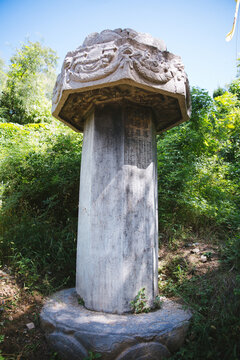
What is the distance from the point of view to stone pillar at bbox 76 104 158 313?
2.27 metres

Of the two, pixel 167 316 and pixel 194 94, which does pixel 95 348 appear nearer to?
pixel 167 316

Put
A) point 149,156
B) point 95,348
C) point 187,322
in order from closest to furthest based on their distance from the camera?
1. point 95,348
2. point 187,322
3. point 149,156

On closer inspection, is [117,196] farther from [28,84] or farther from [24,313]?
[28,84]

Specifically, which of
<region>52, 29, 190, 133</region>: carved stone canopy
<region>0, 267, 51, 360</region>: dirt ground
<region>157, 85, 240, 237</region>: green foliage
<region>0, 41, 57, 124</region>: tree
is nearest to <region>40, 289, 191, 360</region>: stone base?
<region>0, 267, 51, 360</region>: dirt ground

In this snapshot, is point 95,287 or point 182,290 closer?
point 95,287

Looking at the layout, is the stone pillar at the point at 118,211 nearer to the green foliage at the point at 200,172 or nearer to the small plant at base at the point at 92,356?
the small plant at base at the point at 92,356

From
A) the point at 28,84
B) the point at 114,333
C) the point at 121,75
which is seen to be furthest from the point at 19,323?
the point at 28,84

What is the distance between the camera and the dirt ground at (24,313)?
2016 mm

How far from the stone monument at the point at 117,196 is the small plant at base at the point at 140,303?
45mm

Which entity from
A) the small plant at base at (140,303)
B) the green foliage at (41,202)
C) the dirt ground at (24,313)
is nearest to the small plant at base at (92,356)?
the dirt ground at (24,313)

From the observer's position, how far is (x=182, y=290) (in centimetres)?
272

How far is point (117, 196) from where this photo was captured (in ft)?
7.82

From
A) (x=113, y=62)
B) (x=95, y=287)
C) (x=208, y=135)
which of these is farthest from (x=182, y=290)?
(x=208, y=135)

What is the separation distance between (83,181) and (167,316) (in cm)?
159
